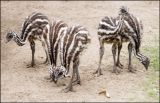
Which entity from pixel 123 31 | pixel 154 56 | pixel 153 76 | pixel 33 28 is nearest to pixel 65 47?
pixel 123 31

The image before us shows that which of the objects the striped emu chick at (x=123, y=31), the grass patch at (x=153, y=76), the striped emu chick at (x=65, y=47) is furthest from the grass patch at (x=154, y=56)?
the striped emu chick at (x=65, y=47)

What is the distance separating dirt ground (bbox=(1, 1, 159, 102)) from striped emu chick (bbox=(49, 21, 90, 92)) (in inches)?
17.0

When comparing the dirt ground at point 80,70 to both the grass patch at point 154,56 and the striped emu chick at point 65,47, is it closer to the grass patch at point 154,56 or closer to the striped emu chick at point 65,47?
the grass patch at point 154,56

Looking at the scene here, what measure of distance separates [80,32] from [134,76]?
1681 mm

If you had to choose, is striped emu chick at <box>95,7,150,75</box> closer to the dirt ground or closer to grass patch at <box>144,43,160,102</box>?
grass patch at <box>144,43,160,102</box>

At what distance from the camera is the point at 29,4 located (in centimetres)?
1574

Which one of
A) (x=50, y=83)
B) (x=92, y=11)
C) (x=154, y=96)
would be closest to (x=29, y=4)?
(x=92, y=11)

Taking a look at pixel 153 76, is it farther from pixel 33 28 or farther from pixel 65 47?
pixel 33 28

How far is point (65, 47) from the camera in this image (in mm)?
8469

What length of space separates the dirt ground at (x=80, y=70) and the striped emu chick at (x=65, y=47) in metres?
0.43

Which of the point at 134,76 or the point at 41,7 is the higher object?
the point at 41,7

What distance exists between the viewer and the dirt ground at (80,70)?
28.5 feet

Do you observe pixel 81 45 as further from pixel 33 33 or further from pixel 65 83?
pixel 33 33

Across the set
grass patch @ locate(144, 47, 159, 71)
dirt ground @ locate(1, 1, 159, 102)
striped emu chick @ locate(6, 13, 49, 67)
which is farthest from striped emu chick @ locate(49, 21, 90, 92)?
grass patch @ locate(144, 47, 159, 71)
